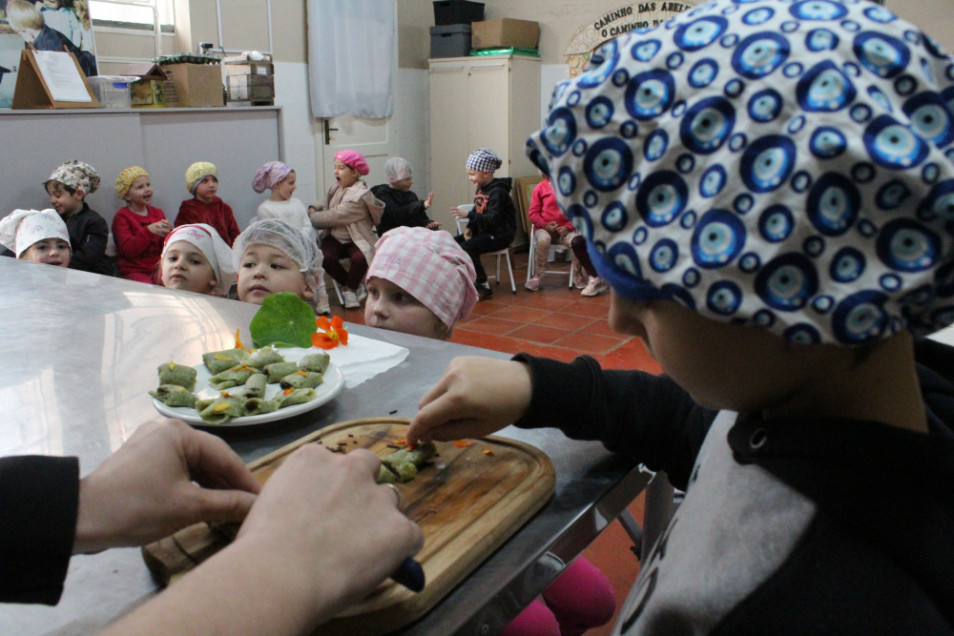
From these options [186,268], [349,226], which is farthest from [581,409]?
[349,226]

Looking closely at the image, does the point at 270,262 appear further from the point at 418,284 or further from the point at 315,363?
the point at 315,363

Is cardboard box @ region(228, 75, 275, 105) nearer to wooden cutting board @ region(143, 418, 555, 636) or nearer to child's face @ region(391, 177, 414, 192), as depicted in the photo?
child's face @ region(391, 177, 414, 192)

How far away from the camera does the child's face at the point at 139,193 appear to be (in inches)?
172

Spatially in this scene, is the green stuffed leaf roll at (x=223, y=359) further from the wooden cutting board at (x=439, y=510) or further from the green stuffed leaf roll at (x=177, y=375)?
the wooden cutting board at (x=439, y=510)

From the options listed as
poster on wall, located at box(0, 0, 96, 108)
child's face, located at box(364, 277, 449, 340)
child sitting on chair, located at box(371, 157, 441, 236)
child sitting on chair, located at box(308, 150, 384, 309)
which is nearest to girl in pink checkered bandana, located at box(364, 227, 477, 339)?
child's face, located at box(364, 277, 449, 340)

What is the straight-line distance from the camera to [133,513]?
753 millimetres

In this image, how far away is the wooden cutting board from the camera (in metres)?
0.70

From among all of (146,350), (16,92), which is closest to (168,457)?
(146,350)

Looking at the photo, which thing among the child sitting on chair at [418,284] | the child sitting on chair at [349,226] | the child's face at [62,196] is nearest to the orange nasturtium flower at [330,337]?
the child sitting on chair at [418,284]

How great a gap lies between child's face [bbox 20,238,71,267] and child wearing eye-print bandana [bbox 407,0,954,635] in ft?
11.6

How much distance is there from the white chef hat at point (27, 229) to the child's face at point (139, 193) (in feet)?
2.32

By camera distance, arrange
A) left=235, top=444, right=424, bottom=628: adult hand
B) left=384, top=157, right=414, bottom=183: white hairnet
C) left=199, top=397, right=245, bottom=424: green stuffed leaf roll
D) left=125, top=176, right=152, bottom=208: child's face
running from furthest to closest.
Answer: left=384, top=157, right=414, bottom=183: white hairnet
left=125, top=176, right=152, bottom=208: child's face
left=199, top=397, right=245, bottom=424: green stuffed leaf roll
left=235, top=444, right=424, bottom=628: adult hand

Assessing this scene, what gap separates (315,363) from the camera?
4.19 ft

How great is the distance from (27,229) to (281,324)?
2701 mm
